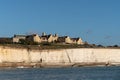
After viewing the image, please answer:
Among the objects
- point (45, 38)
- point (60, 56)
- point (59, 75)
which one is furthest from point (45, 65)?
point (59, 75)

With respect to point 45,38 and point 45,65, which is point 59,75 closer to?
point 45,65

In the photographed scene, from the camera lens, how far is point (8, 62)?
3359 inches

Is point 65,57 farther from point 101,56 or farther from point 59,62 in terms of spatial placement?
point 101,56

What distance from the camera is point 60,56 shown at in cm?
9900

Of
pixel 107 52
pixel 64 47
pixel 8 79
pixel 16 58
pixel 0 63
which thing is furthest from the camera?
pixel 107 52

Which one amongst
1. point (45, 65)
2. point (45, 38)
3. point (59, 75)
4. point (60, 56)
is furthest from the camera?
point (45, 38)

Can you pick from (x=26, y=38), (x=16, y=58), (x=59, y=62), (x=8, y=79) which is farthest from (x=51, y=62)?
(x=8, y=79)

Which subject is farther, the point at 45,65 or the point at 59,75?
the point at 45,65

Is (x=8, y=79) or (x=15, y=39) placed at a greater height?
(x=15, y=39)

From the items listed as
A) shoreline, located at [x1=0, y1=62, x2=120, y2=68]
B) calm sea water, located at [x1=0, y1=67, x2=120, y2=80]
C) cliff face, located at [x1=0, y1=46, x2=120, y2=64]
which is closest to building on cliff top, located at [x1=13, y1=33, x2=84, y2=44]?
cliff face, located at [x1=0, y1=46, x2=120, y2=64]

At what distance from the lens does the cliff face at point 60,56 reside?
3425 inches

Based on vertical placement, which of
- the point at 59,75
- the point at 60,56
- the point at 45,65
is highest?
the point at 60,56

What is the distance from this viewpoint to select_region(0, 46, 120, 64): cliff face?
87.0m

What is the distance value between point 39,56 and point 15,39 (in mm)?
29160
